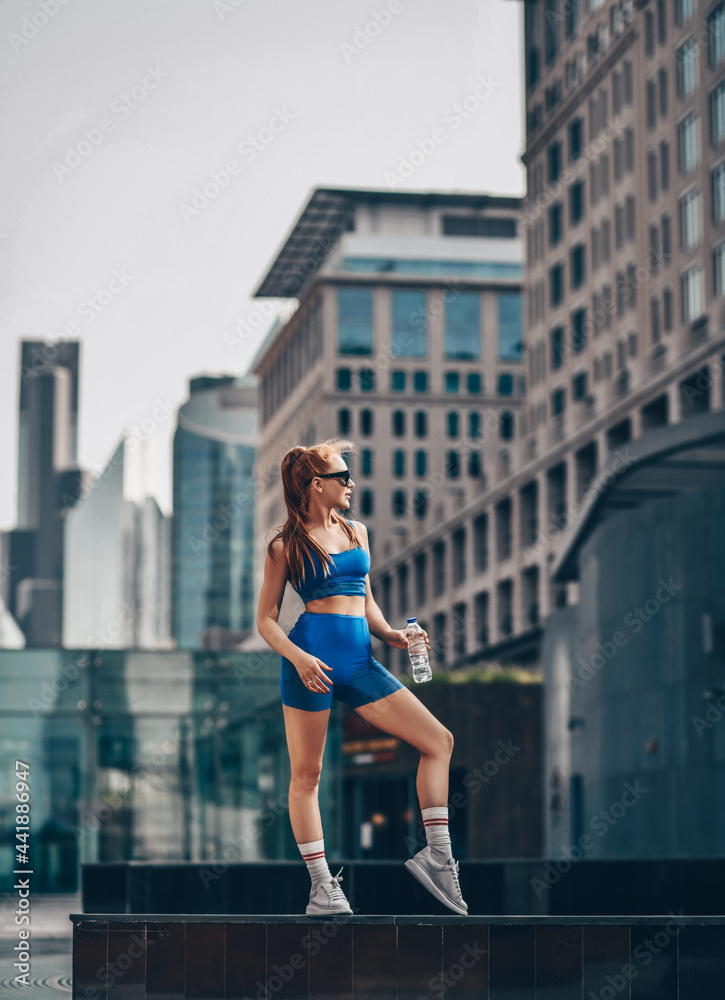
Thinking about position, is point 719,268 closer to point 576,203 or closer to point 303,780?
point 576,203

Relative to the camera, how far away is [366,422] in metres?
115

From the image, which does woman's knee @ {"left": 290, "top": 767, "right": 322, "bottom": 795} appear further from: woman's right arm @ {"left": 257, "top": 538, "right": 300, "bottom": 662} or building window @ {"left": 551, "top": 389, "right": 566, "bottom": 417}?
building window @ {"left": 551, "top": 389, "right": 566, "bottom": 417}

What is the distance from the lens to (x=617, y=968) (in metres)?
8.52

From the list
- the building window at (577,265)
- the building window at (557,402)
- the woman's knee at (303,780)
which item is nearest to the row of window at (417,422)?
the building window at (557,402)

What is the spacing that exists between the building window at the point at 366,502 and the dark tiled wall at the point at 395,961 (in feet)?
339

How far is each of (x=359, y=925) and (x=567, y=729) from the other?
1049 inches

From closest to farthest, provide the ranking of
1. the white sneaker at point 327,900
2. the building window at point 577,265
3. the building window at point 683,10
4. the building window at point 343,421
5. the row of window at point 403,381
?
the white sneaker at point 327,900, the building window at point 683,10, the building window at point 577,265, the building window at point 343,421, the row of window at point 403,381

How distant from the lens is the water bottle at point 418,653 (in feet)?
27.9

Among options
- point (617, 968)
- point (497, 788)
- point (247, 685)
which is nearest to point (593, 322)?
point (497, 788)

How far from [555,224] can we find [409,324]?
42552 millimetres

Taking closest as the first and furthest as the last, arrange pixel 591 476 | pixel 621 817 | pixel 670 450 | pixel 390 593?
1. pixel 670 450
2. pixel 621 817
3. pixel 591 476
4. pixel 390 593

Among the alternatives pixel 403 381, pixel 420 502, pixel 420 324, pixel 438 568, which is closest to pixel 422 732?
pixel 438 568

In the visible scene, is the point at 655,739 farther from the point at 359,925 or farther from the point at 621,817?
the point at 359,925

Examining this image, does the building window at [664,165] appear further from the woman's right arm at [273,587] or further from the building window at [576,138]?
the woman's right arm at [273,587]
